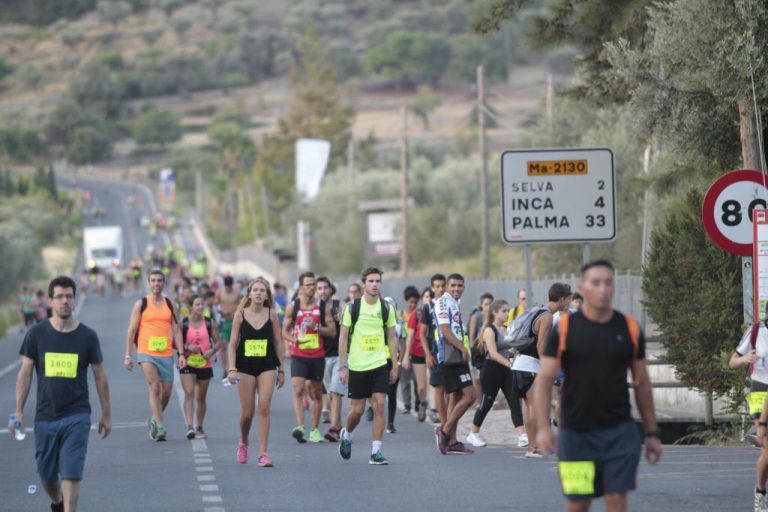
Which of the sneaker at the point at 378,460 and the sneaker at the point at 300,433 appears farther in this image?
the sneaker at the point at 300,433

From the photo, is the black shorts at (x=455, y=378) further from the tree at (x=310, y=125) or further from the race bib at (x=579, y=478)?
the tree at (x=310, y=125)

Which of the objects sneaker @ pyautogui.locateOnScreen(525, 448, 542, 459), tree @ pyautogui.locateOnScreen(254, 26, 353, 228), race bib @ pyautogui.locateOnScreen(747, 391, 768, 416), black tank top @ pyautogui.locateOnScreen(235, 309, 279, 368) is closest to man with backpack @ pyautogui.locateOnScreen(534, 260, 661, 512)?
race bib @ pyautogui.locateOnScreen(747, 391, 768, 416)

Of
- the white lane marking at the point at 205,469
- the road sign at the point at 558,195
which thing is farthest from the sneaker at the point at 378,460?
the road sign at the point at 558,195

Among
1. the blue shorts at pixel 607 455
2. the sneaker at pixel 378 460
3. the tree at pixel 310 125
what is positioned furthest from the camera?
the tree at pixel 310 125

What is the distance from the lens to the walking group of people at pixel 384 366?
27.5 feet

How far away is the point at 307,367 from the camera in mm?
17969

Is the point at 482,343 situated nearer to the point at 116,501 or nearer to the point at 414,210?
the point at 116,501

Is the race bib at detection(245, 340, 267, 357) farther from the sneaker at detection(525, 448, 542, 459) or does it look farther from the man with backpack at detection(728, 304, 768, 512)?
the man with backpack at detection(728, 304, 768, 512)

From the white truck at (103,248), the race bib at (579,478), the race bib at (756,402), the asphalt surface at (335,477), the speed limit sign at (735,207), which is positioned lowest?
the asphalt surface at (335,477)

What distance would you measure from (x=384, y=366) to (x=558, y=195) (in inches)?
227

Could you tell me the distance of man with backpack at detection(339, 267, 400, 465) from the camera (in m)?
15.4

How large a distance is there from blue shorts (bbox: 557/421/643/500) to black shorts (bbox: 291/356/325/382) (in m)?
9.56

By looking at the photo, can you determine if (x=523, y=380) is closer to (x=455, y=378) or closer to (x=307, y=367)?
(x=455, y=378)

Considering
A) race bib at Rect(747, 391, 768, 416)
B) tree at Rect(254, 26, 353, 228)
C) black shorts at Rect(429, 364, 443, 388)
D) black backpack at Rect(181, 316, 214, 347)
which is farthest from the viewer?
tree at Rect(254, 26, 353, 228)
